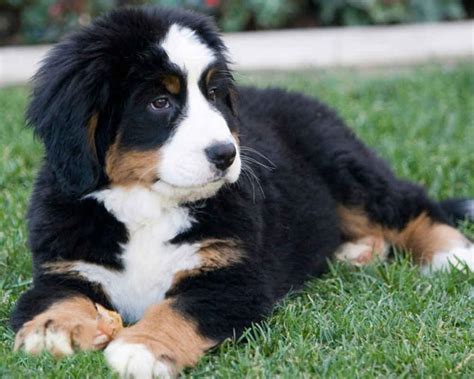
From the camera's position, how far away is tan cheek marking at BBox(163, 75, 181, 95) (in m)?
3.65

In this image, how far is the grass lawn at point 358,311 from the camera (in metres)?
3.31

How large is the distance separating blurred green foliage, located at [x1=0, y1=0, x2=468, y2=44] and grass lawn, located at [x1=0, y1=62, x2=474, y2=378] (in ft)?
12.2

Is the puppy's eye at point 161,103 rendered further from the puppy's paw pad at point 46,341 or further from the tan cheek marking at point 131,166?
the puppy's paw pad at point 46,341

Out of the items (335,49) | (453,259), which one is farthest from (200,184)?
(335,49)

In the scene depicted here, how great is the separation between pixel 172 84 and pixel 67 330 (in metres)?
1.00

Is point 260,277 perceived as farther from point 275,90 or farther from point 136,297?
point 275,90

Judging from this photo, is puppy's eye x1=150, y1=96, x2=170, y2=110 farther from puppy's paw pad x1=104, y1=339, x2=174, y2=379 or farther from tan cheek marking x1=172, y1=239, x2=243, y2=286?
puppy's paw pad x1=104, y1=339, x2=174, y2=379

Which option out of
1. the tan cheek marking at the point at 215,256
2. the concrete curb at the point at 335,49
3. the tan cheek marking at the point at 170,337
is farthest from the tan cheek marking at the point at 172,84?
the concrete curb at the point at 335,49

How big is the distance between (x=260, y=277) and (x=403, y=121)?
11.7 feet

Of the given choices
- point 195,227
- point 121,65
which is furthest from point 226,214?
point 121,65

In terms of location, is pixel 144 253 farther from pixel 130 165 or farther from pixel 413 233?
pixel 413 233

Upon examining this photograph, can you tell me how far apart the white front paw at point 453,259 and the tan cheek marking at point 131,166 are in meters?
1.55

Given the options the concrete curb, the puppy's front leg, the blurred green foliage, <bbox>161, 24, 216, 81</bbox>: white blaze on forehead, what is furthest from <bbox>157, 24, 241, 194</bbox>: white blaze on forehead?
the blurred green foliage

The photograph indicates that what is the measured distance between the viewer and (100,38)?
3695mm
